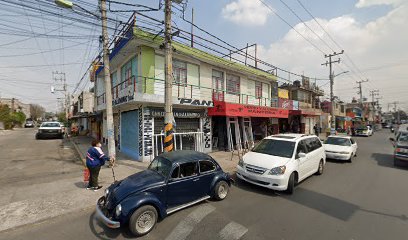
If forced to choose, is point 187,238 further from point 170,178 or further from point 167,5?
point 167,5

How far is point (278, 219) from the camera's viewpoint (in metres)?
4.63

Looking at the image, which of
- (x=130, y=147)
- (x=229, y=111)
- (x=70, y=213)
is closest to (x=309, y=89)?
(x=229, y=111)

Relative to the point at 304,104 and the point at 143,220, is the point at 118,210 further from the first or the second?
the point at 304,104

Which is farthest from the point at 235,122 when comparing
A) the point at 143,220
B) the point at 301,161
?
the point at 143,220

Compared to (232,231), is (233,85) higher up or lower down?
higher up

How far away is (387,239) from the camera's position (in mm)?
3842

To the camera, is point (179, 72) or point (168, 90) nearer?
point (168, 90)

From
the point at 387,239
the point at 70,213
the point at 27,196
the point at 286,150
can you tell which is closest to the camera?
the point at 387,239

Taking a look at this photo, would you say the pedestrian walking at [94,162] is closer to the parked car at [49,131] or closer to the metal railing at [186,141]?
the metal railing at [186,141]

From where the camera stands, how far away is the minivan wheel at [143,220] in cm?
387

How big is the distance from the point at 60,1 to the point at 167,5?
11.7 feet

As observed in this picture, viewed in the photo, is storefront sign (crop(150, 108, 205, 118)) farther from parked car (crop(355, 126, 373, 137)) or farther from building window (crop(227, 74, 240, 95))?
parked car (crop(355, 126, 373, 137))

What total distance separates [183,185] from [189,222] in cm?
84

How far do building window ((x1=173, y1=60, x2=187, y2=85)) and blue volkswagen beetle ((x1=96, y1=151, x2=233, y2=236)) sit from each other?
6.73 meters
